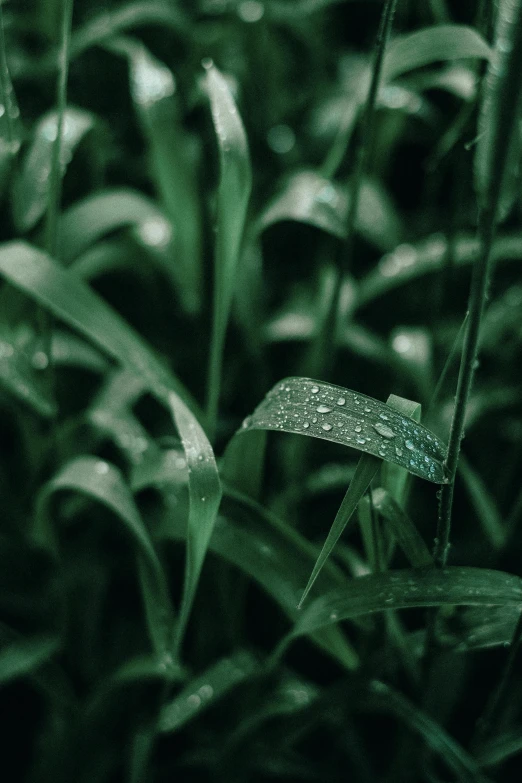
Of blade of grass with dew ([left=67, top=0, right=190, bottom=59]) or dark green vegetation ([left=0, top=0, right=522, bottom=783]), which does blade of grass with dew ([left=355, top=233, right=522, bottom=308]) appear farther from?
blade of grass with dew ([left=67, top=0, right=190, bottom=59])

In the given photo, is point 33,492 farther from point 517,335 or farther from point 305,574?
point 517,335

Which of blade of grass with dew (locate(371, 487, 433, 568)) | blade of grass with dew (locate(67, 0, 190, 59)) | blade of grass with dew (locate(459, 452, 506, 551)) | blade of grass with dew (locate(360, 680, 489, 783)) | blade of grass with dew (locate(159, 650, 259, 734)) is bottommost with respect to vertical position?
blade of grass with dew (locate(159, 650, 259, 734))

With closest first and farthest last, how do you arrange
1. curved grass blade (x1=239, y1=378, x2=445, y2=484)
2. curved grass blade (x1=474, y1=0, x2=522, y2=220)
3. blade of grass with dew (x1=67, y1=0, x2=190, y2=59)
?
curved grass blade (x1=474, y1=0, x2=522, y2=220)
curved grass blade (x1=239, y1=378, x2=445, y2=484)
blade of grass with dew (x1=67, y1=0, x2=190, y2=59)

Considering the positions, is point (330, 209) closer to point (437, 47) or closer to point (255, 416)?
point (437, 47)

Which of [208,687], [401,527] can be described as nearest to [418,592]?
[401,527]

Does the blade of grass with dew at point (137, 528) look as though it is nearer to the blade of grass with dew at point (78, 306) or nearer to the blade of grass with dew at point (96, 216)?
the blade of grass with dew at point (78, 306)

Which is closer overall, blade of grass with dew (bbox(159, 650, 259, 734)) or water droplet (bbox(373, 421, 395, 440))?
water droplet (bbox(373, 421, 395, 440))

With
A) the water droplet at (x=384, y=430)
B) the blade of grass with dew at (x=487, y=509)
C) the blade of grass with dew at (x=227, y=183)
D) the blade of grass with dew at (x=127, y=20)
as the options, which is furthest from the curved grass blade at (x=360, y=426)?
the blade of grass with dew at (x=127, y=20)

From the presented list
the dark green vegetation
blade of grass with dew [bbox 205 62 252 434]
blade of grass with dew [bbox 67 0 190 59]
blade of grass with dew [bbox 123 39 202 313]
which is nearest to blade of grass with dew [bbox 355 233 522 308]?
the dark green vegetation
